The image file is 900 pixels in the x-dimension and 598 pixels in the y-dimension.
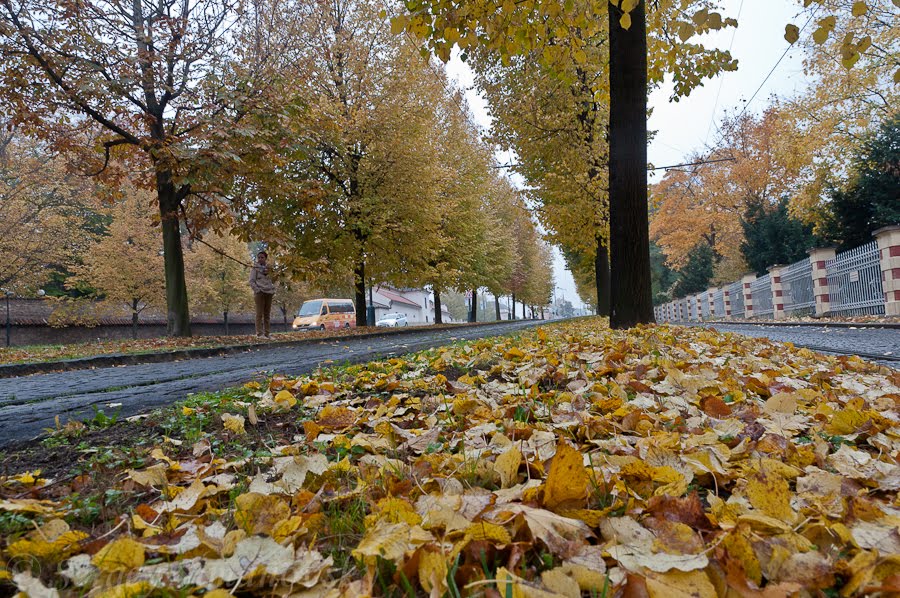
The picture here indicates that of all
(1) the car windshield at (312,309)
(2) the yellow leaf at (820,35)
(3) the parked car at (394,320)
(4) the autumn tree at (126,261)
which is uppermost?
(4) the autumn tree at (126,261)

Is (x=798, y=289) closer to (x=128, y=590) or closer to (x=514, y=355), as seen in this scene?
(x=514, y=355)

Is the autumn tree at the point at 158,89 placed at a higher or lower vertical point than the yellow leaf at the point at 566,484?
higher

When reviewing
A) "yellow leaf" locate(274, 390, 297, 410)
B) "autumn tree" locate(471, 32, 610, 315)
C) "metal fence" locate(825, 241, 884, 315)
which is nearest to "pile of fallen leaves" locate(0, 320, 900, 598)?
"yellow leaf" locate(274, 390, 297, 410)

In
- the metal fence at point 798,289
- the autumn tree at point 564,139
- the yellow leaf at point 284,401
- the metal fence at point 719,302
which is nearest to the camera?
the yellow leaf at point 284,401

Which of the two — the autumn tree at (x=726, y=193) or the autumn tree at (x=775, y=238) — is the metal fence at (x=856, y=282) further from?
the autumn tree at (x=726, y=193)

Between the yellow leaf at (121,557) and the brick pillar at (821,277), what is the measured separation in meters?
18.0

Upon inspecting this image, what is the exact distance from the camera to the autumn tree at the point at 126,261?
2214cm

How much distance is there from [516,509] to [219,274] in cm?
3269

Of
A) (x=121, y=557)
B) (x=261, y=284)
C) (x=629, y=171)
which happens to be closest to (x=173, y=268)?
(x=261, y=284)

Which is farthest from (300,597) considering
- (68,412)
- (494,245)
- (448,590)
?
(494,245)

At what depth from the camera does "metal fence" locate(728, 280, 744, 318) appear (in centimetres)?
2295

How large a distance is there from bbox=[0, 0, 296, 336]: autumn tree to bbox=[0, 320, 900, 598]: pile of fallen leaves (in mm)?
8683

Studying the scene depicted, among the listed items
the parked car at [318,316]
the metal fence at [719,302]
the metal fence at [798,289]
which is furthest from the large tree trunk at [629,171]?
the metal fence at [719,302]

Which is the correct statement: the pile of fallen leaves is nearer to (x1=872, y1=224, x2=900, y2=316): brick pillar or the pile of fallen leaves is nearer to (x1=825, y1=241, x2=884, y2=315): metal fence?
(x1=872, y1=224, x2=900, y2=316): brick pillar
